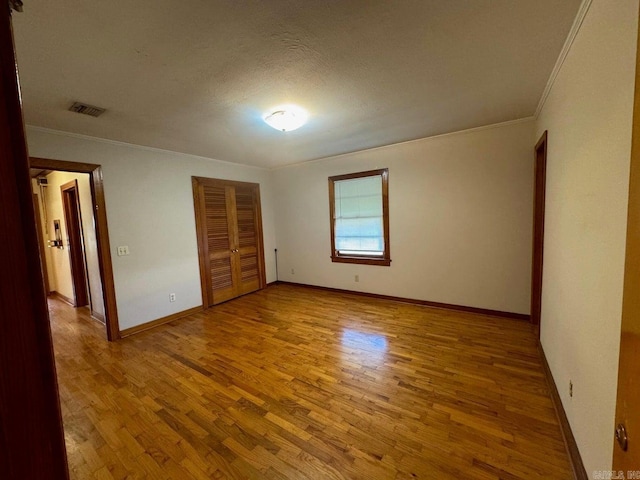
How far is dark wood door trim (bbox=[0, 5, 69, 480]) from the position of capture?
15.9 inches

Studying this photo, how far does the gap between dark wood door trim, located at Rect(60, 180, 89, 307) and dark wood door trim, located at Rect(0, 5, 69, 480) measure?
513 centimetres

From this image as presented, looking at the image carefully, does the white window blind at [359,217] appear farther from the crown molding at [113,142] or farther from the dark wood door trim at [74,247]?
the dark wood door trim at [74,247]

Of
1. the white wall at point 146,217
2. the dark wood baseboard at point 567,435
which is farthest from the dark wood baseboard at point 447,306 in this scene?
the white wall at point 146,217

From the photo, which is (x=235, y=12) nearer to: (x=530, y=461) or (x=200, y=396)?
(x=200, y=396)

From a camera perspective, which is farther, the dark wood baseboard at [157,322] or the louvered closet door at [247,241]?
the louvered closet door at [247,241]

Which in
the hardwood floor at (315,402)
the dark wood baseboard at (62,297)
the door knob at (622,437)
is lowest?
the hardwood floor at (315,402)

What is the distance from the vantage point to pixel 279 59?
5.75 feet

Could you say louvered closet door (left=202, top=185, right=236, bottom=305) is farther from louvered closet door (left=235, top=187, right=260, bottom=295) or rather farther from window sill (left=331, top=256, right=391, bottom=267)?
window sill (left=331, top=256, right=391, bottom=267)

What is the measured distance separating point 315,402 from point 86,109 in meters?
3.17

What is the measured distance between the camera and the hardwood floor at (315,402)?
1522 mm

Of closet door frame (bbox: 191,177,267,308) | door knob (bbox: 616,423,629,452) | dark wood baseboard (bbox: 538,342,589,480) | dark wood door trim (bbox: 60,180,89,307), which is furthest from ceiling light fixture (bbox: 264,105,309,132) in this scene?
dark wood door trim (bbox: 60,180,89,307)

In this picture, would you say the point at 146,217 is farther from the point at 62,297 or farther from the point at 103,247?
the point at 62,297

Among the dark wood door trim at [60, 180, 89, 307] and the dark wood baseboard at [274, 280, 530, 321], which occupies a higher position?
the dark wood door trim at [60, 180, 89, 307]

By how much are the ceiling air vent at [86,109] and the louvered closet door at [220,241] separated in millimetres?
1855
